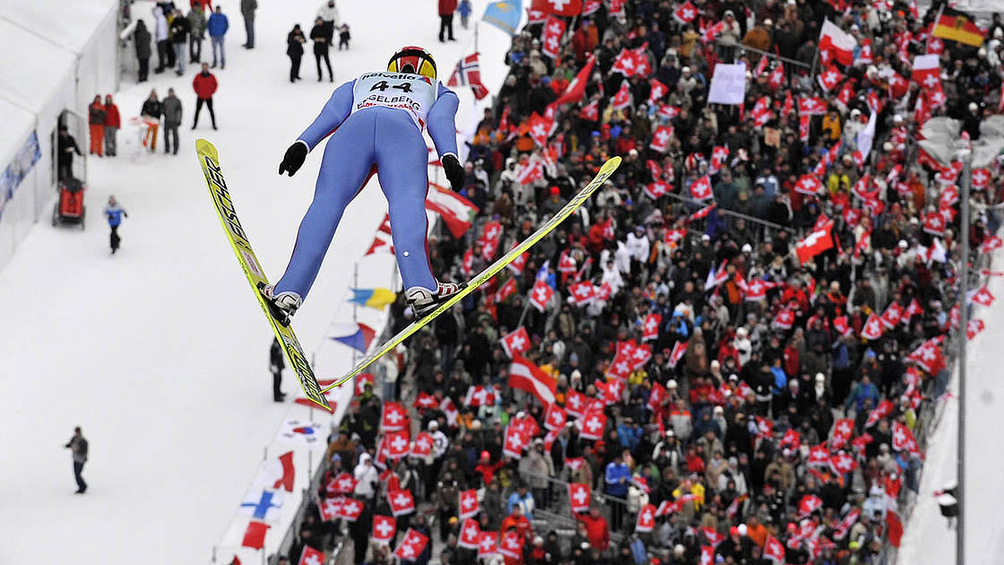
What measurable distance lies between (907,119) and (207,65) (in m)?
11.0

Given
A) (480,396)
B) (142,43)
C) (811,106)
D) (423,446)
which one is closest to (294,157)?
(423,446)

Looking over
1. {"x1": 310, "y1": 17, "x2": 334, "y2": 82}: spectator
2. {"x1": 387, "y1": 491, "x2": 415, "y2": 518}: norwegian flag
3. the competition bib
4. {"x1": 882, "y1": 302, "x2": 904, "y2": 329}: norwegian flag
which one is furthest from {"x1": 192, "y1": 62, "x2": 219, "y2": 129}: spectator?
the competition bib

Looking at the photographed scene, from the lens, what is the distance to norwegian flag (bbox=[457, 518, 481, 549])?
24703 mm

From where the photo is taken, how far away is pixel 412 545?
24.8 metres

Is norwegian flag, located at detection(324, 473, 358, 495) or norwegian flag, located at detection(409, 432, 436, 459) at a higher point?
norwegian flag, located at detection(409, 432, 436, 459)

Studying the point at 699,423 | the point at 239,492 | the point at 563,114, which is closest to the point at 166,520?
the point at 239,492

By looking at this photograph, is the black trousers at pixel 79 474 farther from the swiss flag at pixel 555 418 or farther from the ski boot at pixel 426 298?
the ski boot at pixel 426 298

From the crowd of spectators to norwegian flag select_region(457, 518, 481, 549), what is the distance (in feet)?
0.55

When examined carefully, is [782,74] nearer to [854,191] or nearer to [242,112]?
[854,191]

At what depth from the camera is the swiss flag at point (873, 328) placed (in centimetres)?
2755

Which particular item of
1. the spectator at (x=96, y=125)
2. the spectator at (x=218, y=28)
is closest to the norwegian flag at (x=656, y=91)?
the spectator at (x=218, y=28)

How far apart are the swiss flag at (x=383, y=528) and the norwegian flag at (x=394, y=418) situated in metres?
1.24

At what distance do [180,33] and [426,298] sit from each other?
22.9 meters

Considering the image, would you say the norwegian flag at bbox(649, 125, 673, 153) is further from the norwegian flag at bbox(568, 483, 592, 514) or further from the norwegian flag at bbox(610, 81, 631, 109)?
the norwegian flag at bbox(568, 483, 592, 514)
